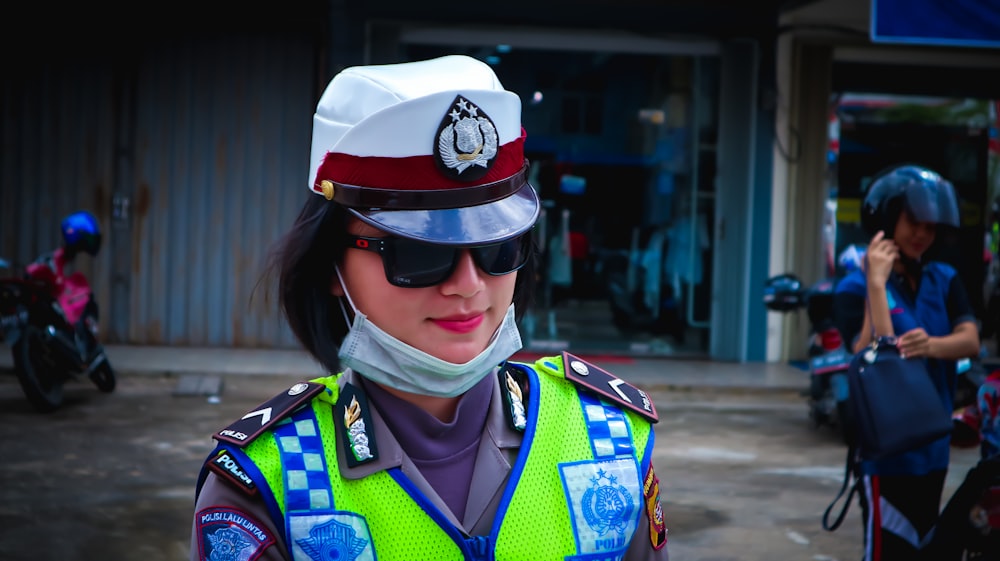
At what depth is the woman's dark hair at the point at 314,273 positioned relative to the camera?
1.68 meters

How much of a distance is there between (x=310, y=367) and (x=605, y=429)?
8.43 meters

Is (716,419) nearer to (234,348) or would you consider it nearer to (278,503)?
(234,348)

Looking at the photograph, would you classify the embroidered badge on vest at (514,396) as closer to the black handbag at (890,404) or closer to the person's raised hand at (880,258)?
the black handbag at (890,404)

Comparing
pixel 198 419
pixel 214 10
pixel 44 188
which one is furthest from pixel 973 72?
pixel 44 188

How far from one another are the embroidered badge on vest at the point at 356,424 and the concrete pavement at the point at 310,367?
7.26m

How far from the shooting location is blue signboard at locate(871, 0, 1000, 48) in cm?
850

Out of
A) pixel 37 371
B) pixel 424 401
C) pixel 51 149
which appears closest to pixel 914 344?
pixel 424 401

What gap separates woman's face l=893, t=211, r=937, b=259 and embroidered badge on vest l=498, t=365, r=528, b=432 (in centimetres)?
242

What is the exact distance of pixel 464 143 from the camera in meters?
1.57

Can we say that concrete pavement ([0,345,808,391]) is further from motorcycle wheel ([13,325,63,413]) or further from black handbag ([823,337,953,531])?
black handbag ([823,337,953,531])

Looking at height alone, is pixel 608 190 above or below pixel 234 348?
above

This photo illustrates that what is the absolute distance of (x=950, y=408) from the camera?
391 centimetres

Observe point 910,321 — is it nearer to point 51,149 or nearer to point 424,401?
point 424,401

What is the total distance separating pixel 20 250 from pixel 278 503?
33.7ft
